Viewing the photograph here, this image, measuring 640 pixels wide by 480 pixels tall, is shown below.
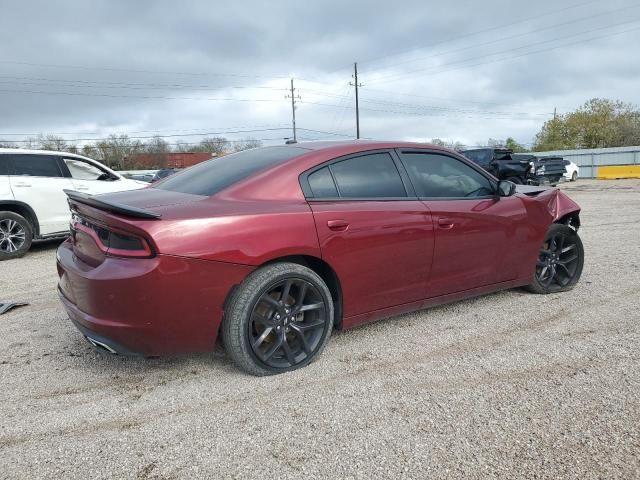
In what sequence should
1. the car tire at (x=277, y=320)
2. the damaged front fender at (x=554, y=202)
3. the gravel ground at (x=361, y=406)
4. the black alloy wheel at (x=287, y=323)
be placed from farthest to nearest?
the damaged front fender at (x=554, y=202), the black alloy wheel at (x=287, y=323), the car tire at (x=277, y=320), the gravel ground at (x=361, y=406)

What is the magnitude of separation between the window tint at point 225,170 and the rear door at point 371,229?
346 millimetres

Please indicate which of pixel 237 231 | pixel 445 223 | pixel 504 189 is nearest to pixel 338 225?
pixel 237 231

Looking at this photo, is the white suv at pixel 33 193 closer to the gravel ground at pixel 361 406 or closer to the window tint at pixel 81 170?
the window tint at pixel 81 170

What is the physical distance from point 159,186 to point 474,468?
2806 mm

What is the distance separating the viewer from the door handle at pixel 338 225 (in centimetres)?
304

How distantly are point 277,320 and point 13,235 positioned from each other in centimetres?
618

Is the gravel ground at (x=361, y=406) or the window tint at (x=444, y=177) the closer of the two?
the gravel ground at (x=361, y=406)

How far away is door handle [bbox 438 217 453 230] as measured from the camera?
351 centimetres

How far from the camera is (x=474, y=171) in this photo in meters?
4.01

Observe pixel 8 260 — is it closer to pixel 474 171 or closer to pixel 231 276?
pixel 231 276

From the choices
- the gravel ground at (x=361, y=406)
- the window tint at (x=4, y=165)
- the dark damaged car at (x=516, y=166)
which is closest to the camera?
the gravel ground at (x=361, y=406)

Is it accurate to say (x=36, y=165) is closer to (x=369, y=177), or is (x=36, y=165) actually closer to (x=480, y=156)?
(x=369, y=177)

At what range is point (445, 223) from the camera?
11.6 ft

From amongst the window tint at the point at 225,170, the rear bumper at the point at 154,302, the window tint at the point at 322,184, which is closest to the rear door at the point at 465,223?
the window tint at the point at 322,184
